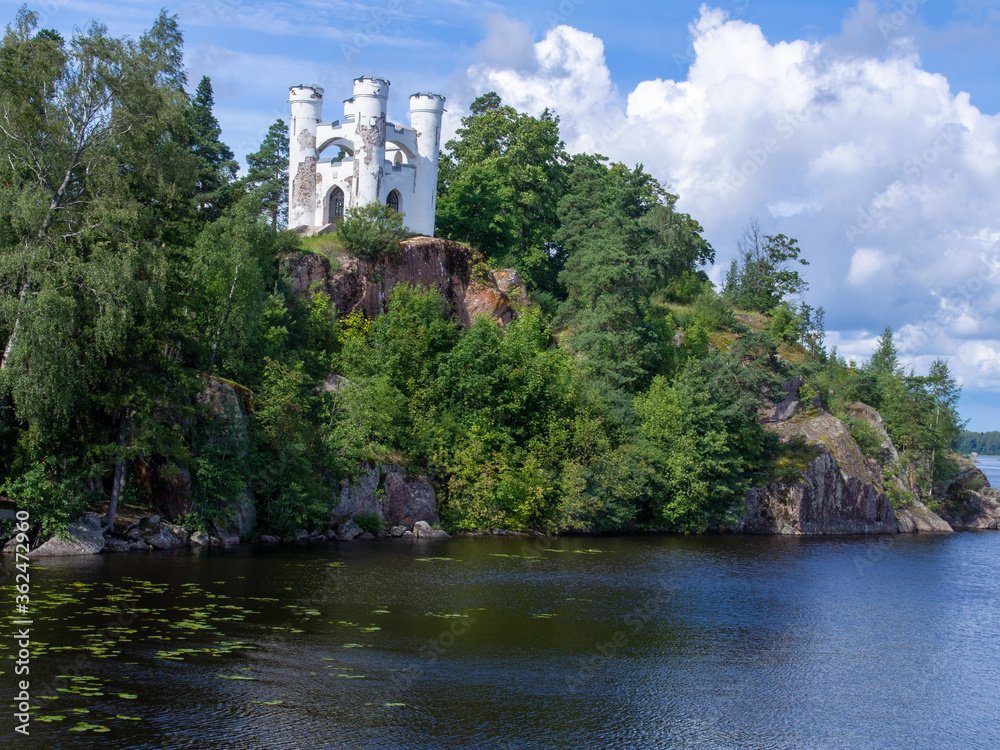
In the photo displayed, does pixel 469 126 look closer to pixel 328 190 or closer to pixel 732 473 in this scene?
pixel 328 190

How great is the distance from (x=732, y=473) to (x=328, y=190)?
3116cm

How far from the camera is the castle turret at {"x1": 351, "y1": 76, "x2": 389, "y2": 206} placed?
53844mm

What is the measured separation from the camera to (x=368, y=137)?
53906 mm

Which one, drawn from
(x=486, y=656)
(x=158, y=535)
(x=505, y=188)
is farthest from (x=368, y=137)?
(x=486, y=656)

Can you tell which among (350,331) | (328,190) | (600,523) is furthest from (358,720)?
(328,190)

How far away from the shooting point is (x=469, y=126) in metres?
69.9

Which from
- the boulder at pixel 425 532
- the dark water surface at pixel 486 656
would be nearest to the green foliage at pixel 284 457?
the dark water surface at pixel 486 656

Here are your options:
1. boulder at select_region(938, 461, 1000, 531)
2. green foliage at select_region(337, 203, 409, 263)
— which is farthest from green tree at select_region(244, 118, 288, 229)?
boulder at select_region(938, 461, 1000, 531)

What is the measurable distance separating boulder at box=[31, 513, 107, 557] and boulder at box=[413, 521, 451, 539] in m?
14.4

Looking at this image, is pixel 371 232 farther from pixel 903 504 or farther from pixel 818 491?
pixel 903 504

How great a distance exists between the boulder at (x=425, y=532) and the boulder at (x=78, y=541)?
568 inches

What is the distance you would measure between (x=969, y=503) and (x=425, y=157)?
55.6m

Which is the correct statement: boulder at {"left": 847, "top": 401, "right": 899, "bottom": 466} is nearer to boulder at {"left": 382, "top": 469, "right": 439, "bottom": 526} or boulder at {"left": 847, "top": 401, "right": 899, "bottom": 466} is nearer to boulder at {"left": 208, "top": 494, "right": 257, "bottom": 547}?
boulder at {"left": 382, "top": 469, "right": 439, "bottom": 526}

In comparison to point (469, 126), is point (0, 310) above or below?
below
